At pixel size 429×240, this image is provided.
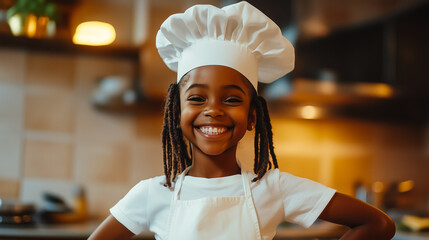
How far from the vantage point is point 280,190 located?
738 millimetres

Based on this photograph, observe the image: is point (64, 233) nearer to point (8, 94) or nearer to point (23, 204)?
point (23, 204)

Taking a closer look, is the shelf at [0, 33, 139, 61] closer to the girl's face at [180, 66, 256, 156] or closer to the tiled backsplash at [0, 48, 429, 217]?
the tiled backsplash at [0, 48, 429, 217]

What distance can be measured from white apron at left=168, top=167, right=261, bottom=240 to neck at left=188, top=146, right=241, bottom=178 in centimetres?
5

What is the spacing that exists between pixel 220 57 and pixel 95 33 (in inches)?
56.8

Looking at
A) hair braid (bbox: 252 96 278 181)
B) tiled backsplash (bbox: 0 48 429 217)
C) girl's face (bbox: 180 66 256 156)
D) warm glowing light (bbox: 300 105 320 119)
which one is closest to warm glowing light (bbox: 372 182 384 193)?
warm glowing light (bbox: 300 105 320 119)

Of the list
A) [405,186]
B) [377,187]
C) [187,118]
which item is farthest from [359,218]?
[405,186]

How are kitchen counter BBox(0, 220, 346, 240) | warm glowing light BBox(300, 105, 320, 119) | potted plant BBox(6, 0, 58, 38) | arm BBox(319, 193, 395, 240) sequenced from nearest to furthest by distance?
1. arm BBox(319, 193, 395, 240)
2. kitchen counter BBox(0, 220, 346, 240)
3. potted plant BBox(6, 0, 58, 38)
4. warm glowing light BBox(300, 105, 320, 119)

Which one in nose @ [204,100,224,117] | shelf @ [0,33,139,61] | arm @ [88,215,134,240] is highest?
shelf @ [0,33,139,61]

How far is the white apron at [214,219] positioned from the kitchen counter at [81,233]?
3.20 ft

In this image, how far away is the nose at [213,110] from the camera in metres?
0.70

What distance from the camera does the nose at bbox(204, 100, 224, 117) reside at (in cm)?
70

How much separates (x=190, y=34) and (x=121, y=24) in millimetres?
1490

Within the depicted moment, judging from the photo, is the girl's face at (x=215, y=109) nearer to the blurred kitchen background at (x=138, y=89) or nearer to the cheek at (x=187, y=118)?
the cheek at (x=187, y=118)

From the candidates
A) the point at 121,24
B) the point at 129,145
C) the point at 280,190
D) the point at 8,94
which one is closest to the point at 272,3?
the point at 121,24
